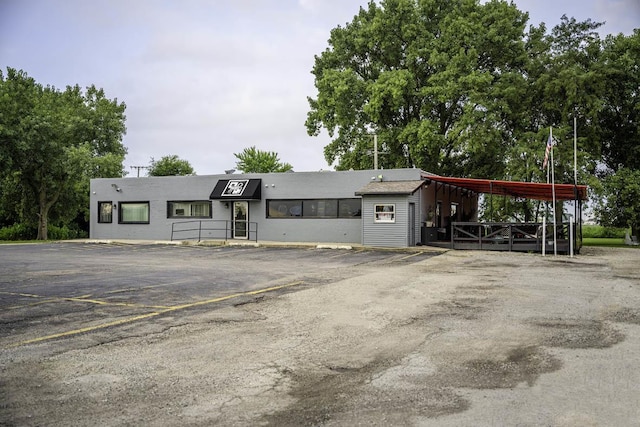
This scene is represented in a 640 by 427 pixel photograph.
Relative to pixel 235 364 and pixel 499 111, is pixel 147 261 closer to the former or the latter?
pixel 235 364

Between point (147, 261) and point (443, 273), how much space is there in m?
9.07

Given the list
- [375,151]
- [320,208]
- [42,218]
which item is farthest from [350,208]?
[42,218]

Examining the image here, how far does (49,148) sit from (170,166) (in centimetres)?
2482

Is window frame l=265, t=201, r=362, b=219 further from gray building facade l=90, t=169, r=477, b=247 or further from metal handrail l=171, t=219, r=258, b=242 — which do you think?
metal handrail l=171, t=219, r=258, b=242

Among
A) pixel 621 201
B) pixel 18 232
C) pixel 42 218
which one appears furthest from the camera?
pixel 18 232

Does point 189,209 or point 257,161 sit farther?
point 257,161

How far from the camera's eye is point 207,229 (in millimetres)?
28188

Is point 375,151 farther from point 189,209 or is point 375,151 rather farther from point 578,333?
point 578,333

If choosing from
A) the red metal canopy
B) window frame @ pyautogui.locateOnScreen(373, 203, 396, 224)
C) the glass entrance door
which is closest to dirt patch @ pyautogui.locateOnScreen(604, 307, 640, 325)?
the red metal canopy

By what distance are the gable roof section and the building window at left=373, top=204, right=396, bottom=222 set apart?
0.79 m

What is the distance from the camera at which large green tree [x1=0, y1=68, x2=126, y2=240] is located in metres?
33.3

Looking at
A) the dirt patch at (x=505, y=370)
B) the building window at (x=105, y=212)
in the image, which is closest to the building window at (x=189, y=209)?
the building window at (x=105, y=212)

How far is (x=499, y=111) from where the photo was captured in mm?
30062

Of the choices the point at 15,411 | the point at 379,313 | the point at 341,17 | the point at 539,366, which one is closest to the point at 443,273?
the point at 379,313
